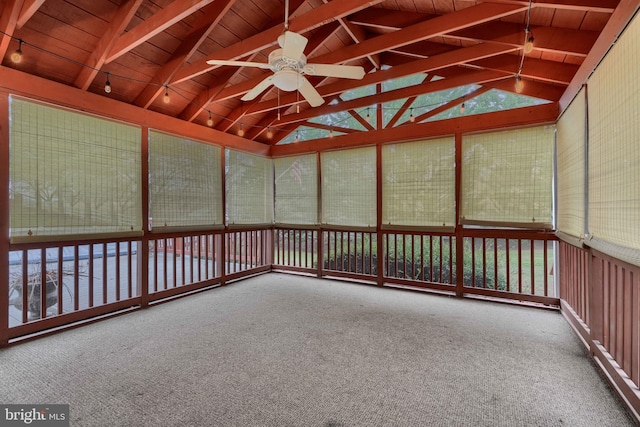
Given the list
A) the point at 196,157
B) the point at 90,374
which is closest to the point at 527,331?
the point at 90,374

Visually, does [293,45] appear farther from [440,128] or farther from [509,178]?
[509,178]

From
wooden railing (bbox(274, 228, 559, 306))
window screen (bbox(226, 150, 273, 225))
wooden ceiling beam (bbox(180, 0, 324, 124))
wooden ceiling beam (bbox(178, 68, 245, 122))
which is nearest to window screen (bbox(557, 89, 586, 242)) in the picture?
wooden railing (bbox(274, 228, 559, 306))

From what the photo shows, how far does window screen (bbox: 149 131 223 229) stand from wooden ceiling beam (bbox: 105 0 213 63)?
125 centimetres

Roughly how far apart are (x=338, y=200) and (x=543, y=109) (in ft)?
10.1

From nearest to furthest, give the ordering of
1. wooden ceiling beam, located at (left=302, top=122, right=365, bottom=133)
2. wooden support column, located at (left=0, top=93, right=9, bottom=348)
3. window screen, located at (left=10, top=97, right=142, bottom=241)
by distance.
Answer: wooden support column, located at (left=0, top=93, right=9, bottom=348)
window screen, located at (left=10, top=97, right=142, bottom=241)
wooden ceiling beam, located at (left=302, top=122, right=365, bottom=133)

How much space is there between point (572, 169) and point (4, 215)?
5504mm

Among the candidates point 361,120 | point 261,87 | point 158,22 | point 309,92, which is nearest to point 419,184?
point 361,120

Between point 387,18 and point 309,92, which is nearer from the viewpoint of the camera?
point 309,92

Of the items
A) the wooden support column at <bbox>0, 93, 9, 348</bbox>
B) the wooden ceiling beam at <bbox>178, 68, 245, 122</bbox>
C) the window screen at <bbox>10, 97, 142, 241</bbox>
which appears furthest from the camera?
the wooden ceiling beam at <bbox>178, 68, 245, 122</bbox>

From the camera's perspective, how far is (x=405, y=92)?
12.8 feet

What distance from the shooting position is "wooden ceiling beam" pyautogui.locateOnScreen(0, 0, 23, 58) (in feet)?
7.28

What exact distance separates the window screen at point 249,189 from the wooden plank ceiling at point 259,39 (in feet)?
3.86

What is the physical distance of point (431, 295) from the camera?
166 inches

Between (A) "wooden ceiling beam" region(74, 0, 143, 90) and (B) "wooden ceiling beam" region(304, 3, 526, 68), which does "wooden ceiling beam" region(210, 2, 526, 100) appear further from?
(A) "wooden ceiling beam" region(74, 0, 143, 90)
